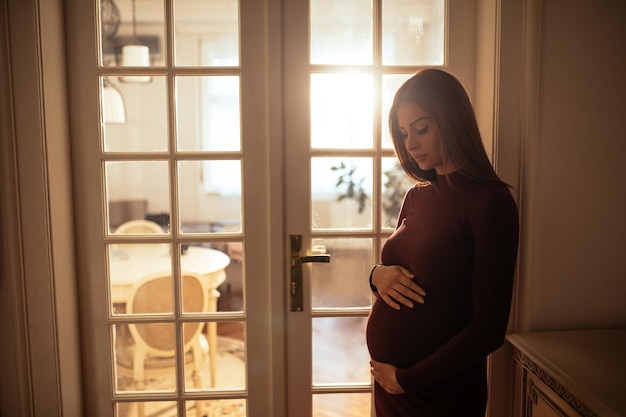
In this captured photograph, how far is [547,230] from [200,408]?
1494 mm

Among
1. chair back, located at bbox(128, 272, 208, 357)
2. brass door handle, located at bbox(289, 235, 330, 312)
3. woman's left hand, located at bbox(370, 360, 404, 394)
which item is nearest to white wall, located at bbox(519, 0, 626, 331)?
woman's left hand, located at bbox(370, 360, 404, 394)

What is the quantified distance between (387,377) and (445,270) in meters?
0.34

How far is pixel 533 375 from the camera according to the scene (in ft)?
4.44

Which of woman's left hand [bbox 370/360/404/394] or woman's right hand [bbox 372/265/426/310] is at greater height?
woman's right hand [bbox 372/265/426/310]

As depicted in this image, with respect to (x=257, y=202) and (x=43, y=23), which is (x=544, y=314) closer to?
(x=257, y=202)

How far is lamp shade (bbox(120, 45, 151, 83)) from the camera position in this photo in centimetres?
160

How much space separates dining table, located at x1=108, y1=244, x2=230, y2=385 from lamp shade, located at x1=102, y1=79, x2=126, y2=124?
49 cm

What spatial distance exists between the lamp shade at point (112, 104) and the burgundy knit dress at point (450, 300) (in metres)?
1.15

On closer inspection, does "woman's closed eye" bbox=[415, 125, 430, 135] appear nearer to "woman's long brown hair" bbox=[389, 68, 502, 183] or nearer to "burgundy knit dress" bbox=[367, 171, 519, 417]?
"woman's long brown hair" bbox=[389, 68, 502, 183]

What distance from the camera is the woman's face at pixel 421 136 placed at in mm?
1102

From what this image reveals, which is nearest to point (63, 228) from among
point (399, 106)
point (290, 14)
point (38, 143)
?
point (38, 143)

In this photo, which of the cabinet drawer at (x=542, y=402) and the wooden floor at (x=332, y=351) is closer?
the cabinet drawer at (x=542, y=402)

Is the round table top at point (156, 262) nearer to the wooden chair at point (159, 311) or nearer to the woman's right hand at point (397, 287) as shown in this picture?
the wooden chair at point (159, 311)

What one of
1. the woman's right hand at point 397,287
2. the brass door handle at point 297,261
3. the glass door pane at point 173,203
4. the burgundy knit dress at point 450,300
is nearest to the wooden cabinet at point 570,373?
the burgundy knit dress at point 450,300
